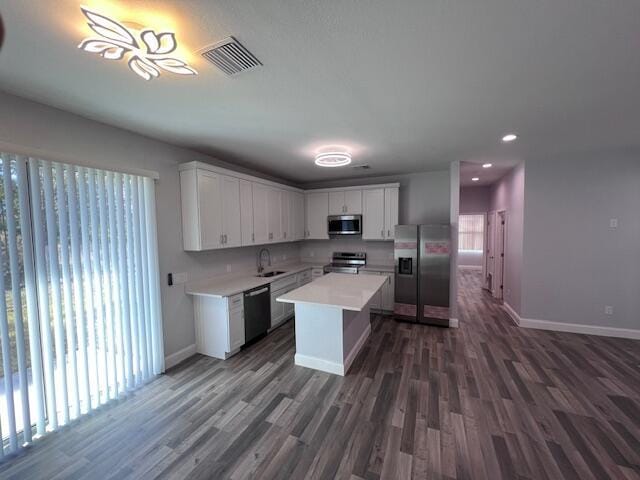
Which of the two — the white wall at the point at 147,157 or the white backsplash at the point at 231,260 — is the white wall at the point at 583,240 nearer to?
the white backsplash at the point at 231,260

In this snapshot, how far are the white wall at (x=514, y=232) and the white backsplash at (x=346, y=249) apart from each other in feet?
6.91

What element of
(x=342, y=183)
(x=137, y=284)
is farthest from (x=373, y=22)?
(x=342, y=183)

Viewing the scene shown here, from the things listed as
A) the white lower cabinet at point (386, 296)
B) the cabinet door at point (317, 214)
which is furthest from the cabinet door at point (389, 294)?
the cabinet door at point (317, 214)

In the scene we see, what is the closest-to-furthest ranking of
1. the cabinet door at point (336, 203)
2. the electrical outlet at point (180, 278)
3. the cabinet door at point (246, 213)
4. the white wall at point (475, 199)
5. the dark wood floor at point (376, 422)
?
the dark wood floor at point (376, 422) < the electrical outlet at point (180, 278) < the cabinet door at point (246, 213) < the cabinet door at point (336, 203) < the white wall at point (475, 199)

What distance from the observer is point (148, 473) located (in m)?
1.83

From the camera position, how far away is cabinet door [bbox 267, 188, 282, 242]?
179 inches

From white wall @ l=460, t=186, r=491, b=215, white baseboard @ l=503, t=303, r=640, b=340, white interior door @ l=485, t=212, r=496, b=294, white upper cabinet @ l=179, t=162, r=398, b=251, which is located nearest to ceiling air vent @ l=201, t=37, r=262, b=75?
white upper cabinet @ l=179, t=162, r=398, b=251

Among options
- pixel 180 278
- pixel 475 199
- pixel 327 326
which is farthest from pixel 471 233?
pixel 180 278

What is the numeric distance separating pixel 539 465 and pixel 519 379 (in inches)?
45.4

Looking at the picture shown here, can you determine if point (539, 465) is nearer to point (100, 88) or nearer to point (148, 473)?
point (148, 473)

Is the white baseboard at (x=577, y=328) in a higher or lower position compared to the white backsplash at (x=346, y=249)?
lower

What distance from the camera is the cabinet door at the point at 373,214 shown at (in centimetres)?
500

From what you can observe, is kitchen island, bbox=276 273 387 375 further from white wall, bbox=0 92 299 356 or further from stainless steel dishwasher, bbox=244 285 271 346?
white wall, bbox=0 92 299 356

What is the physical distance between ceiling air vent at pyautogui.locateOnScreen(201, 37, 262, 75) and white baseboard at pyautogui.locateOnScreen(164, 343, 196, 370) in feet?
10.2
